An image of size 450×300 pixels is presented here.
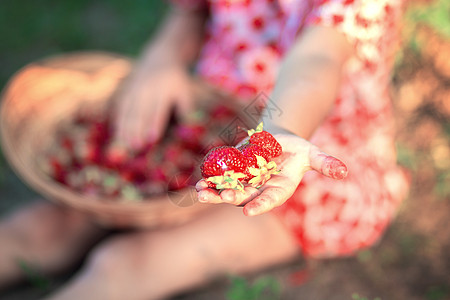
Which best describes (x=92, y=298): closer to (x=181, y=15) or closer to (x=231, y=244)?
(x=231, y=244)

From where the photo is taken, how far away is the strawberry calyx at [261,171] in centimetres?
52

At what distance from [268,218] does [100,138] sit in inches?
21.0

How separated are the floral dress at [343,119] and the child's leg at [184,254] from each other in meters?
0.07

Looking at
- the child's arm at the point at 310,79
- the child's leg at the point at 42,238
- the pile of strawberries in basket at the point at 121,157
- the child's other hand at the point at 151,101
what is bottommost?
the child's leg at the point at 42,238

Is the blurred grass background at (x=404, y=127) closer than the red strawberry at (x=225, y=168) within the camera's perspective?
No

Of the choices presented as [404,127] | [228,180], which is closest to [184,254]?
[228,180]

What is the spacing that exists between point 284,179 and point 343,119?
0.52 meters

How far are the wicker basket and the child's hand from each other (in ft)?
1.44

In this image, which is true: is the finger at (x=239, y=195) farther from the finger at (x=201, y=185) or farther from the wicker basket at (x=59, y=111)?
the wicker basket at (x=59, y=111)

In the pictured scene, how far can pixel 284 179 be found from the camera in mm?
528

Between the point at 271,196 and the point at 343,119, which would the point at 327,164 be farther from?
the point at 343,119

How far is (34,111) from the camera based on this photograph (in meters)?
1.28

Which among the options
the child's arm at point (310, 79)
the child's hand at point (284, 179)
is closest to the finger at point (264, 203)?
the child's hand at point (284, 179)

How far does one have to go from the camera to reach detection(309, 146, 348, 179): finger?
478 mm
